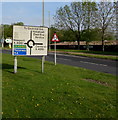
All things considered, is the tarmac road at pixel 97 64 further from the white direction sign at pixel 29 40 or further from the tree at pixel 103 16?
the tree at pixel 103 16

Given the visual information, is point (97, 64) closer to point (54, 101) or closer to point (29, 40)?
point (29, 40)

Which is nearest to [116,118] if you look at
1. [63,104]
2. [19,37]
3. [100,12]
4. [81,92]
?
[63,104]

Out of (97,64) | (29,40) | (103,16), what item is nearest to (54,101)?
(29,40)

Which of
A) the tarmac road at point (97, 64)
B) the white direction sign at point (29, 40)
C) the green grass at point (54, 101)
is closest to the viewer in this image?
the green grass at point (54, 101)

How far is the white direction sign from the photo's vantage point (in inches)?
349

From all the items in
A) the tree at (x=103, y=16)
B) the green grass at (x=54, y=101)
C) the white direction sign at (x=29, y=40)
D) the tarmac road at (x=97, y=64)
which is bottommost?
the green grass at (x=54, y=101)

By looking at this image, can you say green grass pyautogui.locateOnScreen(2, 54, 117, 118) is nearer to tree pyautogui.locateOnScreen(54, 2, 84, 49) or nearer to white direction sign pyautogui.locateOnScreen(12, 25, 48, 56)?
white direction sign pyautogui.locateOnScreen(12, 25, 48, 56)

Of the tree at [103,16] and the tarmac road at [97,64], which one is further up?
the tree at [103,16]

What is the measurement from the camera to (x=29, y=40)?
918cm

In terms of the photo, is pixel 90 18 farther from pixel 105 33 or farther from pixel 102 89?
pixel 102 89

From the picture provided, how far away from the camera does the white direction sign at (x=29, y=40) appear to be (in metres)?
8.86

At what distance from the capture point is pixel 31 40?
9.25m

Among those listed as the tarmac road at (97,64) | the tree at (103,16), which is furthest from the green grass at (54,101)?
the tree at (103,16)

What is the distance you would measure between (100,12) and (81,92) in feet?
120
